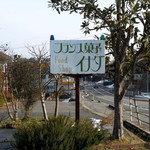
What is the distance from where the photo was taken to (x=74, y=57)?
653 centimetres

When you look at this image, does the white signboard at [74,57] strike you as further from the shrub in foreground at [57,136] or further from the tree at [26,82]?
the tree at [26,82]

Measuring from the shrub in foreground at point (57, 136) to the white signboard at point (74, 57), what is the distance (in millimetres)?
1583

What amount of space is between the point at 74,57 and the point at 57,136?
7.83ft

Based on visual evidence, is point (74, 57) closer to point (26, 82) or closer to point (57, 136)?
point (57, 136)

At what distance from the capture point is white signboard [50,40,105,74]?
Result: 257 inches

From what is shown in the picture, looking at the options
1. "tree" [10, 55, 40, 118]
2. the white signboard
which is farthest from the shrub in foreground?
"tree" [10, 55, 40, 118]

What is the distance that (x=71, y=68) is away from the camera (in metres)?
6.52

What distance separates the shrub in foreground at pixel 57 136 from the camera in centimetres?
468

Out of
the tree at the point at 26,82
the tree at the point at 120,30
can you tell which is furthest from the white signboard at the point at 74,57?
the tree at the point at 26,82

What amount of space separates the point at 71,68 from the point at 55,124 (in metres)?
1.93

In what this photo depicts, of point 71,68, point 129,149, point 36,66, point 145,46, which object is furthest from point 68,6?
point 36,66

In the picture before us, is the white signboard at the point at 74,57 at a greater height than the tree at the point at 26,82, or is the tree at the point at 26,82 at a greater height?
the white signboard at the point at 74,57

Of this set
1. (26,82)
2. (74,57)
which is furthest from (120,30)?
(26,82)

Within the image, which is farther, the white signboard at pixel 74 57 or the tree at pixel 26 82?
the tree at pixel 26 82
